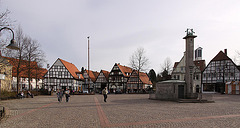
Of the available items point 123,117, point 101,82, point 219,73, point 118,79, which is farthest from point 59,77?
point 123,117

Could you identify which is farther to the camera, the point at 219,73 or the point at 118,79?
the point at 118,79

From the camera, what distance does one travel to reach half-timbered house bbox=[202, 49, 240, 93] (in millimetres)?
51812

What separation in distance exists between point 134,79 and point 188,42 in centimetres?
4446

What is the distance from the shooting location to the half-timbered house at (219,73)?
170ft

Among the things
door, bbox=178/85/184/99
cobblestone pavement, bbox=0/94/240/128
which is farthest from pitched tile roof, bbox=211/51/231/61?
cobblestone pavement, bbox=0/94/240/128

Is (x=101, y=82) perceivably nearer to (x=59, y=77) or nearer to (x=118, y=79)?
(x=118, y=79)

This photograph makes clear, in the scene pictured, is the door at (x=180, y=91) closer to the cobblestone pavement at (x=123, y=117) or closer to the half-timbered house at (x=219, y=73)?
the cobblestone pavement at (x=123, y=117)

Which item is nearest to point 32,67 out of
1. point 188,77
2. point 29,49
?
point 29,49

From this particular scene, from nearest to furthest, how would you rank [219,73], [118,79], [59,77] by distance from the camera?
[219,73] < [59,77] < [118,79]

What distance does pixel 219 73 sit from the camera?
5381 cm

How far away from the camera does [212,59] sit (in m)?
56.1

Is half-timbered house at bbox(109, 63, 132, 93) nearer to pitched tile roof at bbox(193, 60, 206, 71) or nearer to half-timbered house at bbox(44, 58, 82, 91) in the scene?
half-timbered house at bbox(44, 58, 82, 91)

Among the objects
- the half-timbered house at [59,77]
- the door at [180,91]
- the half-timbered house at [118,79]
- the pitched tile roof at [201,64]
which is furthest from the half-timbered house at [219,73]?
the half-timbered house at [59,77]

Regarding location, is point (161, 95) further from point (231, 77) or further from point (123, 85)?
point (123, 85)
